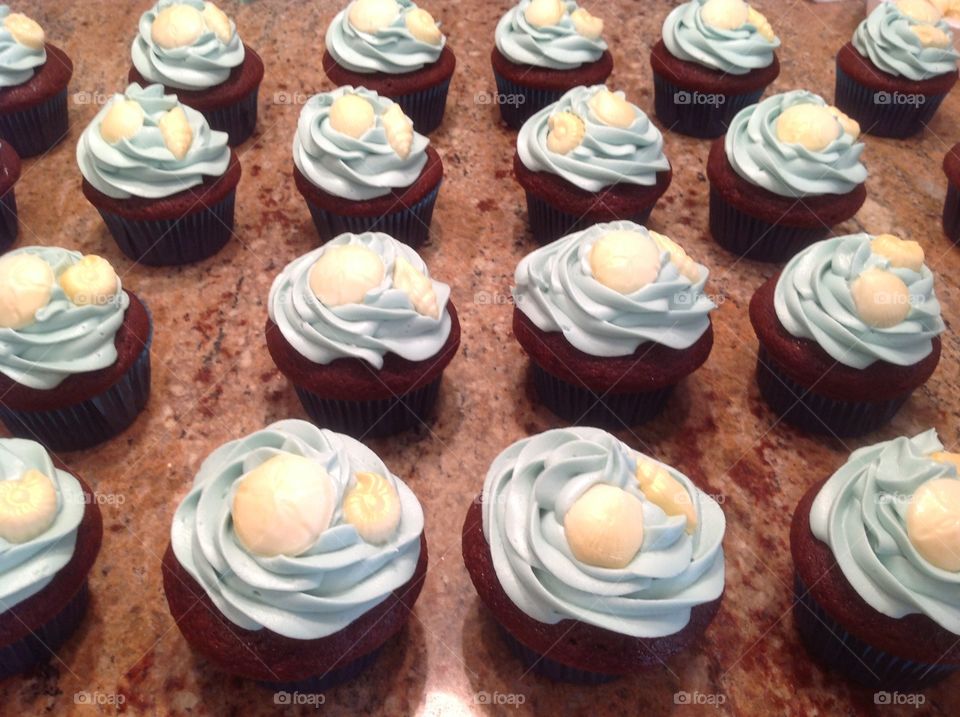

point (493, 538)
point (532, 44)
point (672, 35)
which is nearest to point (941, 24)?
point (672, 35)

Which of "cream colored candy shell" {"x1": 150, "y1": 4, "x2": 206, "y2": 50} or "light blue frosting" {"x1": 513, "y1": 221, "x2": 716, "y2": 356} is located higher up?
"cream colored candy shell" {"x1": 150, "y1": 4, "x2": 206, "y2": 50}

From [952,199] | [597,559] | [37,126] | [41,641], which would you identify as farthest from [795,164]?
[37,126]

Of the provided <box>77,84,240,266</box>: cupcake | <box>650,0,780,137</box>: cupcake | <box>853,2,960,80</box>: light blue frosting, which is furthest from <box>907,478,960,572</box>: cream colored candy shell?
<box>853,2,960,80</box>: light blue frosting

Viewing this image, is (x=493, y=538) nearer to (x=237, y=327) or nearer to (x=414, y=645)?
(x=414, y=645)

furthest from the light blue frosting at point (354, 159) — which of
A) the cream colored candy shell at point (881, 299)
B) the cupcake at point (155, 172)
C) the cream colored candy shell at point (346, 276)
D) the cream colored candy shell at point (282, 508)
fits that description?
the cream colored candy shell at point (881, 299)

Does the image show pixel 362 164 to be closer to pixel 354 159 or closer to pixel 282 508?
pixel 354 159

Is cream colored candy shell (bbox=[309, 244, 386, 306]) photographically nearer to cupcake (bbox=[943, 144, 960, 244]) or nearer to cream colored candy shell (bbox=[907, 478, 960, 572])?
cream colored candy shell (bbox=[907, 478, 960, 572])
